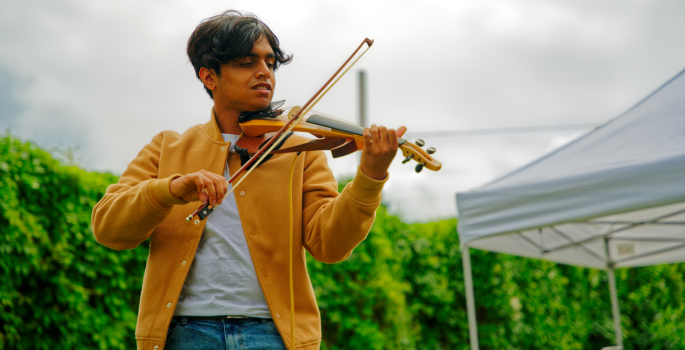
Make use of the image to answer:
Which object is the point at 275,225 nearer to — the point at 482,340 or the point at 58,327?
the point at 58,327

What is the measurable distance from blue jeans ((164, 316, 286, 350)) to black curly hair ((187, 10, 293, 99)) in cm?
76

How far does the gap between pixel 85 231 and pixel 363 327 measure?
8.09ft

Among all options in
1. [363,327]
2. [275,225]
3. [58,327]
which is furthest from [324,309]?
[275,225]

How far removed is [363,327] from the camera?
15.1 ft

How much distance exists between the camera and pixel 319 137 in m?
1.62

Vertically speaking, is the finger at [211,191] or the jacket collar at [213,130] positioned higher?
the jacket collar at [213,130]

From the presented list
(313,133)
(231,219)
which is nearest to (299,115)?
(313,133)

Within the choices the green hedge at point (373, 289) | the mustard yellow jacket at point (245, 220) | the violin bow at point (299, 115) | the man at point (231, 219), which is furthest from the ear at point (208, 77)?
the green hedge at point (373, 289)

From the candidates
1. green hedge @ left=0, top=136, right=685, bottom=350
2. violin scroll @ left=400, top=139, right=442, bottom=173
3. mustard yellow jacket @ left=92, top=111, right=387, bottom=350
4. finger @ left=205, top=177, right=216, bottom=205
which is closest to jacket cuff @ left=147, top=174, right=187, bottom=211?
mustard yellow jacket @ left=92, top=111, right=387, bottom=350

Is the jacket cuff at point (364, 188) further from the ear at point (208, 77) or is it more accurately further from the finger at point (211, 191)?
the ear at point (208, 77)

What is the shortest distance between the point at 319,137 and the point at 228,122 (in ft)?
1.02

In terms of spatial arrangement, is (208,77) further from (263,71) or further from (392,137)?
(392,137)

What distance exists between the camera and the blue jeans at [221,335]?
1.35m

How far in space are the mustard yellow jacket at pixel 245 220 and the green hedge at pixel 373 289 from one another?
171 cm
